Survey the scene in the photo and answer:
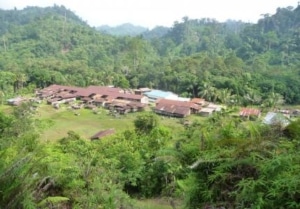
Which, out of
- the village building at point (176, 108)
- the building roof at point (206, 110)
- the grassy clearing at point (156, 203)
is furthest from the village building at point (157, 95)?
the grassy clearing at point (156, 203)

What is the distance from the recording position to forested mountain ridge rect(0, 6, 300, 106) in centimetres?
3819

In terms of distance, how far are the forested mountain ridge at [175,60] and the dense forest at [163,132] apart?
18 cm

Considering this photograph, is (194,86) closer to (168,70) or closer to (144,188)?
(168,70)

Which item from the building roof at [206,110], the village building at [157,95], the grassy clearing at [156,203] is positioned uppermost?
the grassy clearing at [156,203]

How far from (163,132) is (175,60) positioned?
32014 millimetres

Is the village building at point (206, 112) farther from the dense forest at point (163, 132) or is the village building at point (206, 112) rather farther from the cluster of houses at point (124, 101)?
the dense forest at point (163, 132)

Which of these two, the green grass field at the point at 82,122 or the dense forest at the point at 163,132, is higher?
the dense forest at the point at 163,132

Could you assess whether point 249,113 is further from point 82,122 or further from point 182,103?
point 82,122

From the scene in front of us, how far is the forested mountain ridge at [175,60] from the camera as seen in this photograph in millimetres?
38188

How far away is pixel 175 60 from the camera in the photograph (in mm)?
48250

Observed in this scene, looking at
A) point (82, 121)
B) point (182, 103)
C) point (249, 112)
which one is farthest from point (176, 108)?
point (82, 121)

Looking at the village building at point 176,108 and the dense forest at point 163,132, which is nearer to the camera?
the dense forest at point 163,132

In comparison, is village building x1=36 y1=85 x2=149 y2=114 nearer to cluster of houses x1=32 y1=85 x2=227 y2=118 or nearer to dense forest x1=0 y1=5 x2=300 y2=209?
cluster of houses x1=32 y1=85 x2=227 y2=118

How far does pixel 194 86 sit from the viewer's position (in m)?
39.0
